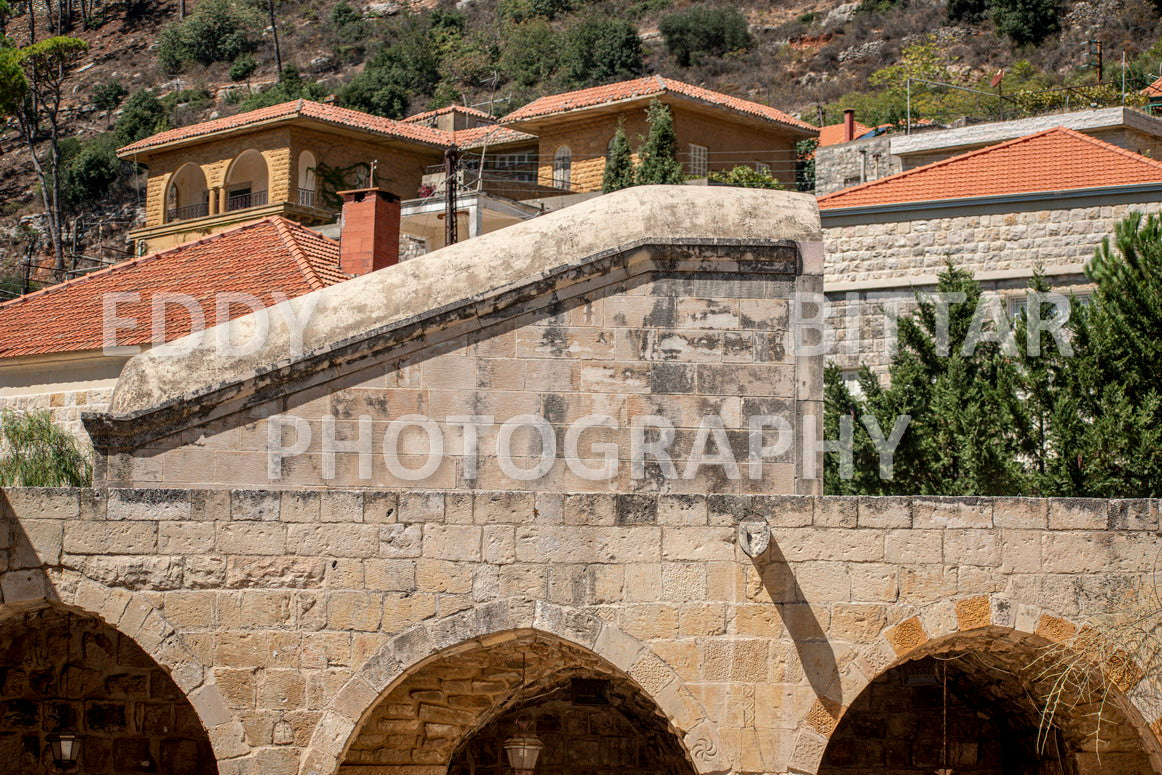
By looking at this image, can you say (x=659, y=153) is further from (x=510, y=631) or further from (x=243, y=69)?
(x=243, y=69)

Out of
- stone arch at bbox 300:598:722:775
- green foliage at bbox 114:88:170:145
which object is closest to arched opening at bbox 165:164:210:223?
green foliage at bbox 114:88:170:145

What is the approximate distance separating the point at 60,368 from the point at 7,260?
37.9 m

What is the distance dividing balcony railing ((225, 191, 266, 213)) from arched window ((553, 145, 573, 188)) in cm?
831

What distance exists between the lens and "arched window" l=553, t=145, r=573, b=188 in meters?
36.4

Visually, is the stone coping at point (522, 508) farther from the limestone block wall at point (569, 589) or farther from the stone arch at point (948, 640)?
the stone arch at point (948, 640)

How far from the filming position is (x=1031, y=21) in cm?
5412

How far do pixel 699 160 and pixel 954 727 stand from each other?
23941 mm

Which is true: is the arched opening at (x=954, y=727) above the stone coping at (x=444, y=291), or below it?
below

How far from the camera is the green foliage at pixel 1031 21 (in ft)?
177

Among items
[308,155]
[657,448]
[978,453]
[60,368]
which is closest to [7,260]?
[308,155]

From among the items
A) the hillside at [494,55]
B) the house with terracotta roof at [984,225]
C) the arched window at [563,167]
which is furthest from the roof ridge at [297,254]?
the hillside at [494,55]

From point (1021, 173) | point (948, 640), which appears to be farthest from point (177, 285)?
point (948, 640)

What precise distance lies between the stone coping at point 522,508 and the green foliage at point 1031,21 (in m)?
48.6

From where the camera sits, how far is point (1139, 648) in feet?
30.1
